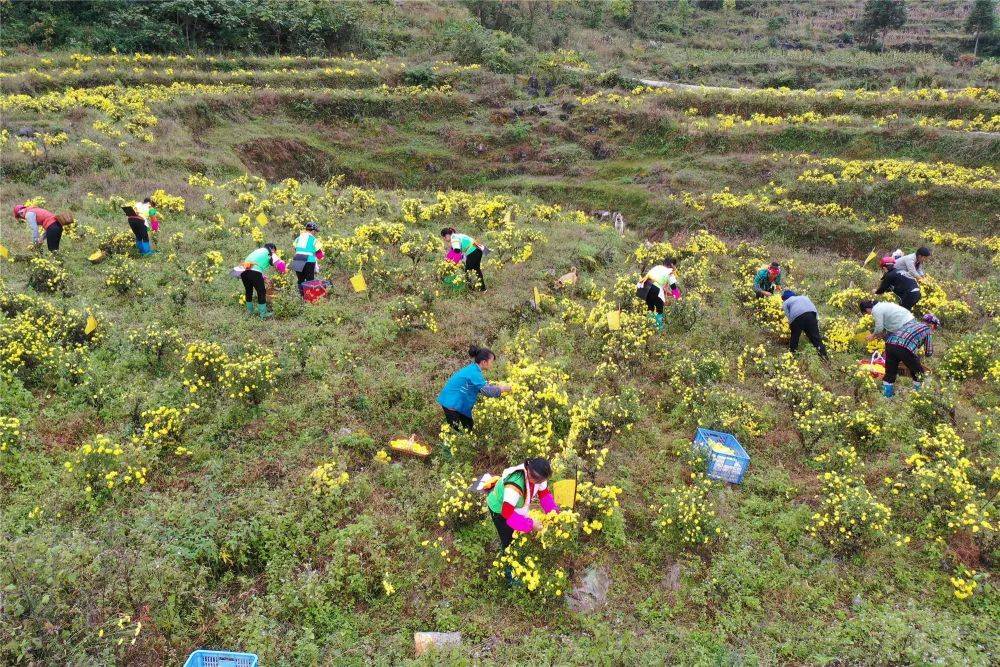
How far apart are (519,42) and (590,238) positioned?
2939 centimetres

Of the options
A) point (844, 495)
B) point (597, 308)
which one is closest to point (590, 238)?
point (597, 308)

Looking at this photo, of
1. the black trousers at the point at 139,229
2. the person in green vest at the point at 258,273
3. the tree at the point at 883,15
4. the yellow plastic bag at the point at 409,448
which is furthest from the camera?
the tree at the point at 883,15

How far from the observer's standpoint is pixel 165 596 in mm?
4844

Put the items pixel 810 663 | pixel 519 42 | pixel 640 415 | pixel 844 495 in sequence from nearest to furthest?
pixel 810 663 → pixel 844 495 → pixel 640 415 → pixel 519 42

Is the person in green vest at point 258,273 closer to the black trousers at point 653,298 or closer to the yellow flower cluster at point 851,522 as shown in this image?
the black trousers at point 653,298

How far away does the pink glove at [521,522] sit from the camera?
507 centimetres

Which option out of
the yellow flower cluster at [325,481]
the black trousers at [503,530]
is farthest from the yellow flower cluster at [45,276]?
the black trousers at [503,530]

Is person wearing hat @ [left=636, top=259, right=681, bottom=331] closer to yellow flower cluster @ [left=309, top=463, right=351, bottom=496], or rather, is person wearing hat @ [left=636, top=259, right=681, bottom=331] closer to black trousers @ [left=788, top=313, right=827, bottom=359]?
black trousers @ [left=788, top=313, right=827, bottom=359]

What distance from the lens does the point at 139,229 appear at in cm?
1136

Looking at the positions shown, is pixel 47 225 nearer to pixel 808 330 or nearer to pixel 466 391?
pixel 466 391

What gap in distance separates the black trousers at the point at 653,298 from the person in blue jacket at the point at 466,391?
13.6 ft

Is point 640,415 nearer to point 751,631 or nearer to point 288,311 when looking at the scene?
point 751,631

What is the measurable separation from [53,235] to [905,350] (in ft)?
48.1

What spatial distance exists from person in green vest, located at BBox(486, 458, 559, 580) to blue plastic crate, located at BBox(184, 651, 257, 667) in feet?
7.35
